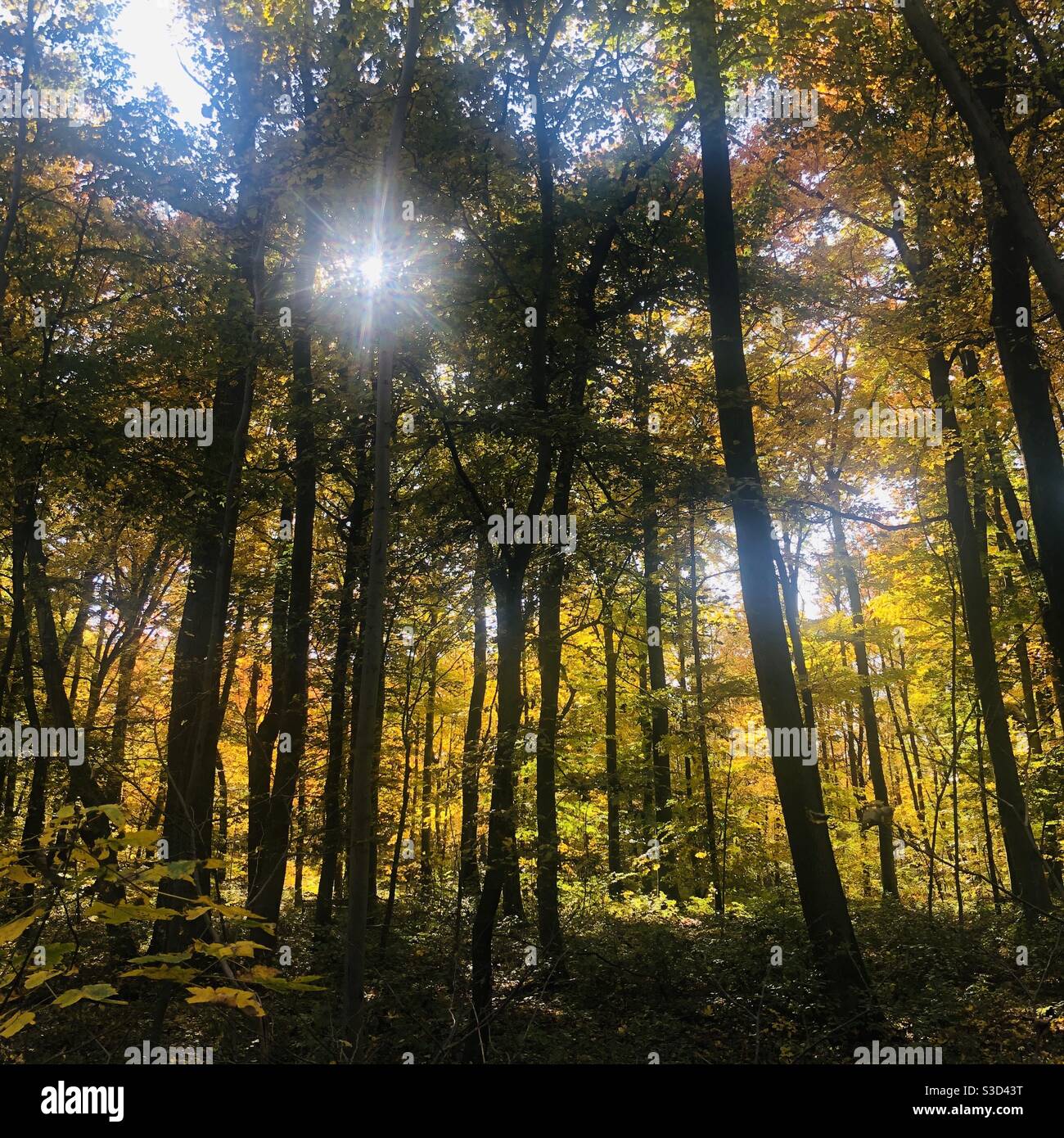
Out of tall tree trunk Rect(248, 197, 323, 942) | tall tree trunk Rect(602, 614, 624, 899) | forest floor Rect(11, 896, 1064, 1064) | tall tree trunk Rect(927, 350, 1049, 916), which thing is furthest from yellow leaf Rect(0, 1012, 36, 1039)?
tall tree trunk Rect(927, 350, 1049, 916)

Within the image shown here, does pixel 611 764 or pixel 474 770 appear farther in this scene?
pixel 611 764

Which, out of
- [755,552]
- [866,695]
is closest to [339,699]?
[755,552]

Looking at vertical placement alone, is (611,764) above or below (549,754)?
below

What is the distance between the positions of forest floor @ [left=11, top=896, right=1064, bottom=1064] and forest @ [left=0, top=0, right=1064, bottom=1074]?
3.0 inches

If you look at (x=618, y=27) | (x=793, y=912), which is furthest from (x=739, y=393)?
(x=793, y=912)

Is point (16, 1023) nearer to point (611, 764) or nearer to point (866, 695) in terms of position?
point (611, 764)

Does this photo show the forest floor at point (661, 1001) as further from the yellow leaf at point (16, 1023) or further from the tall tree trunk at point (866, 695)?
the tall tree trunk at point (866, 695)

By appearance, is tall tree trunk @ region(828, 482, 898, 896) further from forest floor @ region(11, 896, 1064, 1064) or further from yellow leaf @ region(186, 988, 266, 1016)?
yellow leaf @ region(186, 988, 266, 1016)

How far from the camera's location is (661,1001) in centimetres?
765

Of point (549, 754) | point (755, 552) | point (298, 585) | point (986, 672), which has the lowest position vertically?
point (549, 754)

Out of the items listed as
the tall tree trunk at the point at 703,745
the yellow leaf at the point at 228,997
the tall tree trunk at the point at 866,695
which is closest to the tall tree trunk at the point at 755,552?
the tall tree trunk at the point at 703,745

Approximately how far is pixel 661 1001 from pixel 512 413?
21.9 ft

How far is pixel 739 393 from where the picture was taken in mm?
7406
